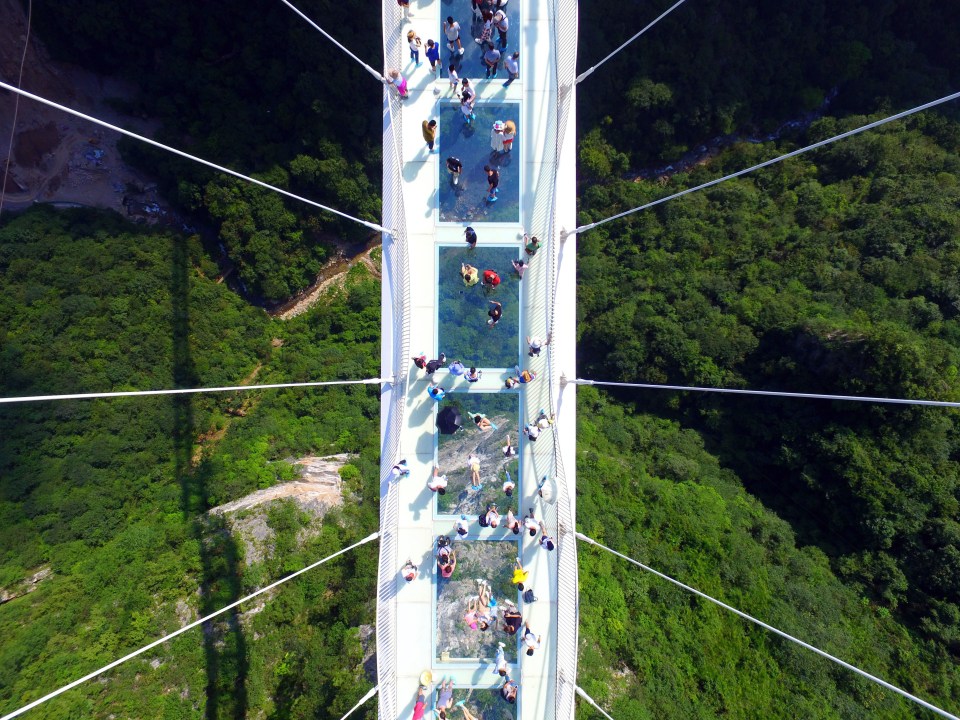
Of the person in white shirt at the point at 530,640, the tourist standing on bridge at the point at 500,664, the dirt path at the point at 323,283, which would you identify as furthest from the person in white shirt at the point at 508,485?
the dirt path at the point at 323,283

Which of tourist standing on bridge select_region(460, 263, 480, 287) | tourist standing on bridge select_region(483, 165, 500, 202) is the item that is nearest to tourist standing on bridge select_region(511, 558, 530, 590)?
tourist standing on bridge select_region(460, 263, 480, 287)

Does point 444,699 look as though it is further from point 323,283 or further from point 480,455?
point 323,283

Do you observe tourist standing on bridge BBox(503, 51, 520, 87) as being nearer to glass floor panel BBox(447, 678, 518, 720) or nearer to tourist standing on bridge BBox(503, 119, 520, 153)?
tourist standing on bridge BBox(503, 119, 520, 153)

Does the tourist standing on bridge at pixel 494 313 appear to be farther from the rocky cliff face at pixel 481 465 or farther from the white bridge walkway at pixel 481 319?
the rocky cliff face at pixel 481 465

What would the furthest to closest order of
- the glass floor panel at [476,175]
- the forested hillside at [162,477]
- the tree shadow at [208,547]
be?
the tree shadow at [208,547]
the forested hillside at [162,477]
the glass floor panel at [476,175]

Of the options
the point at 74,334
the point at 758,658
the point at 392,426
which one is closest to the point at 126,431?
the point at 74,334

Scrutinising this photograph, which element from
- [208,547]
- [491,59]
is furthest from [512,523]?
[491,59]

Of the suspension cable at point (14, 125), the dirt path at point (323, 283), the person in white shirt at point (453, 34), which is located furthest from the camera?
the dirt path at point (323, 283)
